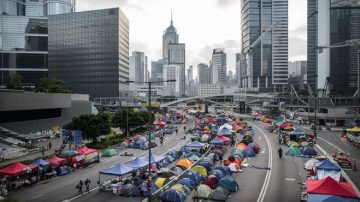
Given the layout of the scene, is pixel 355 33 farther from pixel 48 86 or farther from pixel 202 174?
pixel 202 174

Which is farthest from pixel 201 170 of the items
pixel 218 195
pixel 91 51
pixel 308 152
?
pixel 91 51

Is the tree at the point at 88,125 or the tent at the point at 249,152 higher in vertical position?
the tree at the point at 88,125

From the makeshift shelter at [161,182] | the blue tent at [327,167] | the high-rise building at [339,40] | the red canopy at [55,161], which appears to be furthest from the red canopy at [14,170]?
the high-rise building at [339,40]

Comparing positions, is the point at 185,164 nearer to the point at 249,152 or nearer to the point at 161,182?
the point at 161,182

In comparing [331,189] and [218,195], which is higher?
[331,189]

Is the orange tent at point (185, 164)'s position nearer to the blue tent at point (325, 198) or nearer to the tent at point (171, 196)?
the tent at point (171, 196)

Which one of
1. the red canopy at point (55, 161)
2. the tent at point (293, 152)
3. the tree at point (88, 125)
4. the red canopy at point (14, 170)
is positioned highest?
the tree at point (88, 125)

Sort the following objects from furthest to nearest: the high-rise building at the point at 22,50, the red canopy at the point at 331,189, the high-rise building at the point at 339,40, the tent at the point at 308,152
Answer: the high-rise building at the point at 339,40 → the high-rise building at the point at 22,50 → the tent at the point at 308,152 → the red canopy at the point at 331,189
